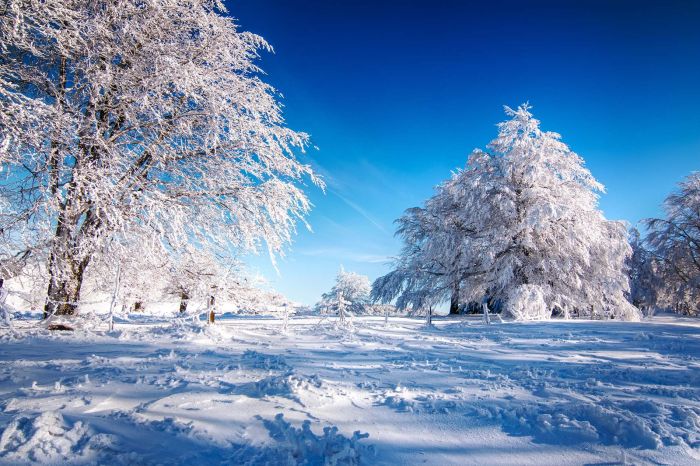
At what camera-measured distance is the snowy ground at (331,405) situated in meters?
2.41

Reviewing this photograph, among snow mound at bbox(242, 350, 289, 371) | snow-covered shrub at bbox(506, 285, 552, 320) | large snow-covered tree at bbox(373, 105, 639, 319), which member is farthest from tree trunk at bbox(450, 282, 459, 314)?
snow mound at bbox(242, 350, 289, 371)

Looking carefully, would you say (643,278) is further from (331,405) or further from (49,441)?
(49,441)

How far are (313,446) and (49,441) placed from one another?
175cm

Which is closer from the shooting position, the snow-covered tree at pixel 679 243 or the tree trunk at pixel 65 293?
the tree trunk at pixel 65 293

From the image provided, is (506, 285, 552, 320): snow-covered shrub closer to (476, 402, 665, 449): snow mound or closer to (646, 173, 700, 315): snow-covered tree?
(476, 402, 665, 449): snow mound

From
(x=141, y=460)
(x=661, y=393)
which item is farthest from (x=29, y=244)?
(x=661, y=393)

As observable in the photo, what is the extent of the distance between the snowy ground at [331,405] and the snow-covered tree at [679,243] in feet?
75.8

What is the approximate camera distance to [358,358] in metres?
5.42

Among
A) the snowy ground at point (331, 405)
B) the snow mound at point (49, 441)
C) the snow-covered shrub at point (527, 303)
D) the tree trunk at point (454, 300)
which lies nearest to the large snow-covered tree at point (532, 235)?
the snow-covered shrub at point (527, 303)

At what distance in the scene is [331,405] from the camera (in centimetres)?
328

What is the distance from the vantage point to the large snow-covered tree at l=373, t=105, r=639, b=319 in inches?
565

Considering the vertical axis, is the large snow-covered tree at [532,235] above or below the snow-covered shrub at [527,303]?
above

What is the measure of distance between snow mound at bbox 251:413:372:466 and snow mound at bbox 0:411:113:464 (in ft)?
3.60

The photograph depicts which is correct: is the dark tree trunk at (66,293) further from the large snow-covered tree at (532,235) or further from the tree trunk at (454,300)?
the tree trunk at (454,300)
